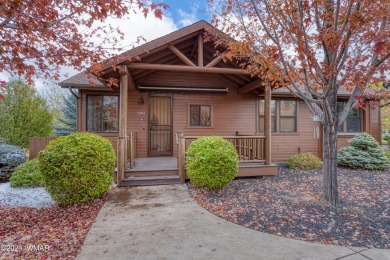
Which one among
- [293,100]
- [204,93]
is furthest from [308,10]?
[293,100]

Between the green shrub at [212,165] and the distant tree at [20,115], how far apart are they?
10.2m

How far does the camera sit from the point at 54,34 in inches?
164

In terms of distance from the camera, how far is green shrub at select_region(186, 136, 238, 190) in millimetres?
4984

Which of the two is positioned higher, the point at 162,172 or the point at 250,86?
the point at 250,86

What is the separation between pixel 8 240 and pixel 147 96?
5897 mm

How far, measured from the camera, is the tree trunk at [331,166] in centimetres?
419

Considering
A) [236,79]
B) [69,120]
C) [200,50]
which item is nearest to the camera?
[200,50]

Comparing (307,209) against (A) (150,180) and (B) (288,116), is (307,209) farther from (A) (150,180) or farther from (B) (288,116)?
(B) (288,116)

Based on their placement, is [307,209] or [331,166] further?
[331,166]

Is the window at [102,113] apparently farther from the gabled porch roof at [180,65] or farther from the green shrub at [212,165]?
the green shrub at [212,165]

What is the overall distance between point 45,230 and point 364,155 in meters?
9.93

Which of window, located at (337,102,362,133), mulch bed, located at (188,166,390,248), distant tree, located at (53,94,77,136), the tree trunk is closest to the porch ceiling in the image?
the tree trunk

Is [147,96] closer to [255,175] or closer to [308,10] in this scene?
[255,175]

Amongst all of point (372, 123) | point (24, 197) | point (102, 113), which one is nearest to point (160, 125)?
point (102, 113)
